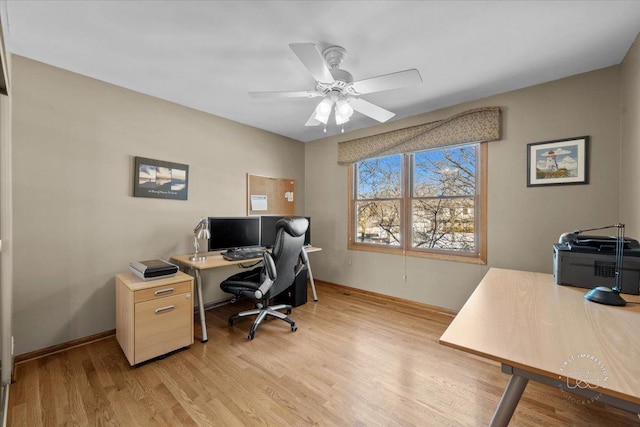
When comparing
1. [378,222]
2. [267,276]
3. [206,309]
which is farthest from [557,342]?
[206,309]

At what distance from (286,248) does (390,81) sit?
1.65m

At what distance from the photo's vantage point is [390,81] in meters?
1.75

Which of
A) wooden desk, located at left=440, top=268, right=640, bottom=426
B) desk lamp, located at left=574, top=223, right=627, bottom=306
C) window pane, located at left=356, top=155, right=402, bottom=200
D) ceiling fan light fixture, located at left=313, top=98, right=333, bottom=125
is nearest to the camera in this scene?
wooden desk, located at left=440, top=268, right=640, bottom=426

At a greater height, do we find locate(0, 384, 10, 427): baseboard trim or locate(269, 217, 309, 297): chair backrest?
locate(269, 217, 309, 297): chair backrest

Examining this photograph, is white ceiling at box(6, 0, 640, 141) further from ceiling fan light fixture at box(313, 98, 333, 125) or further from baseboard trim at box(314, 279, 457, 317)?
baseboard trim at box(314, 279, 457, 317)

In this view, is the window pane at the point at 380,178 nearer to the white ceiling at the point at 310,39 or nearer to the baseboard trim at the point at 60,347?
the white ceiling at the point at 310,39

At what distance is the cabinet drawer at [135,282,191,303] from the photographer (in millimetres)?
1982

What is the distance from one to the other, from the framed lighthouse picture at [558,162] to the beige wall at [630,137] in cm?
23

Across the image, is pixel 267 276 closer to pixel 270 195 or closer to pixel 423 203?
pixel 270 195

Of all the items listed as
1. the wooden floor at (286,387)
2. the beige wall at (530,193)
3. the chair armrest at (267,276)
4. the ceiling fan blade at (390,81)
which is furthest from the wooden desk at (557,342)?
the chair armrest at (267,276)

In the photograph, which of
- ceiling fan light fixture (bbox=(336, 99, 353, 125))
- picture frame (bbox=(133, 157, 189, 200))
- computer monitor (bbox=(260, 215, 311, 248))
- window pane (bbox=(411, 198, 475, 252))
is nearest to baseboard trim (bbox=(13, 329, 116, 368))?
picture frame (bbox=(133, 157, 189, 200))

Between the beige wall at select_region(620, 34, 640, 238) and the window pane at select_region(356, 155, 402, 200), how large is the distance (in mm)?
1942

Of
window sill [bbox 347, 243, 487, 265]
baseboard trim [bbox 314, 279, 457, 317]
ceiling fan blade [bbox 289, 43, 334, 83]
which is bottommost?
baseboard trim [bbox 314, 279, 457, 317]

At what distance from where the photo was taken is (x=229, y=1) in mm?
1473
